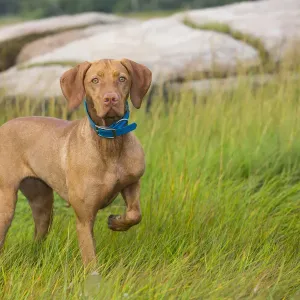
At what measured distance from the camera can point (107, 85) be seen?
168 inches

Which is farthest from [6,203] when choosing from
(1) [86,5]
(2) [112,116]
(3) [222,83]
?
(1) [86,5]

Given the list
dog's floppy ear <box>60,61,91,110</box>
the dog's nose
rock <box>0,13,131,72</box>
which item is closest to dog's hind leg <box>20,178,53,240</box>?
dog's floppy ear <box>60,61,91,110</box>

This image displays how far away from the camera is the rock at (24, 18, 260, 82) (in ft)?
31.3

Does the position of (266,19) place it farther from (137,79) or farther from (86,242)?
(86,242)

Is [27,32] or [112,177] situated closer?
[112,177]

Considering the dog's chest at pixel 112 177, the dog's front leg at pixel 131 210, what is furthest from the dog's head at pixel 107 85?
the dog's front leg at pixel 131 210

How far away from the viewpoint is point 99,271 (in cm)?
452

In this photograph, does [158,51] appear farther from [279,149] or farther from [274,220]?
[274,220]

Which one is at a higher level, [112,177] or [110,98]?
[110,98]

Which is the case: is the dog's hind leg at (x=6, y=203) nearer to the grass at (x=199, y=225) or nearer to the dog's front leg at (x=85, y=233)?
the grass at (x=199, y=225)

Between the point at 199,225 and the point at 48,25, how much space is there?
6978 mm

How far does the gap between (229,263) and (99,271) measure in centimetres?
77

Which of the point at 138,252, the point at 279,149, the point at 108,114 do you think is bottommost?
the point at 279,149

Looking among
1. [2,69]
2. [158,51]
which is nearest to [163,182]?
[158,51]
